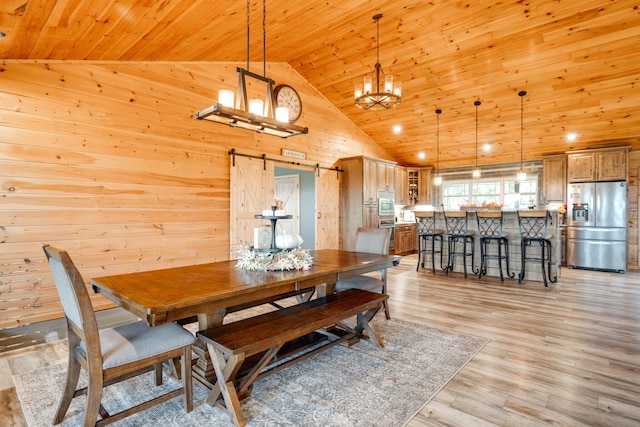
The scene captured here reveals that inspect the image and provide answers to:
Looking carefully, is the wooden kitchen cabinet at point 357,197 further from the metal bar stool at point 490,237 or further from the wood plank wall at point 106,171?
the wood plank wall at point 106,171

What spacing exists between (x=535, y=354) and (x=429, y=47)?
14.0 ft

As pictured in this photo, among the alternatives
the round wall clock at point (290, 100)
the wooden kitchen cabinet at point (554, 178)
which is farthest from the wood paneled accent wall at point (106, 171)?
the wooden kitchen cabinet at point (554, 178)

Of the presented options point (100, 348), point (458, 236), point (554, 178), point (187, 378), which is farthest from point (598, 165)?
point (100, 348)

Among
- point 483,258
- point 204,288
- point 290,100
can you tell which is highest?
point 290,100

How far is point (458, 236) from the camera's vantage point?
620cm

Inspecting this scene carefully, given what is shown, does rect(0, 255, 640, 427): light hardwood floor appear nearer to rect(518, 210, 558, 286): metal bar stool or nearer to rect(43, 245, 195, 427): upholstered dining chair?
rect(518, 210, 558, 286): metal bar stool

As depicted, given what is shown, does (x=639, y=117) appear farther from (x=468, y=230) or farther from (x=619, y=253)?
(x=468, y=230)

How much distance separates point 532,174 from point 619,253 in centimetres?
226

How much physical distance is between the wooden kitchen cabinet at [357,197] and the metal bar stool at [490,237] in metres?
2.16

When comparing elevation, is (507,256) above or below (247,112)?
below

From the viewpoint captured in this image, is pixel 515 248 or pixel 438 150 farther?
pixel 438 150

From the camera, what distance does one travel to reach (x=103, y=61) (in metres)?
3.86

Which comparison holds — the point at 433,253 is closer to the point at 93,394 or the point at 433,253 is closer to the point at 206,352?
the point at 206,352

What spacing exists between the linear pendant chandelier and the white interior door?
4.92m
